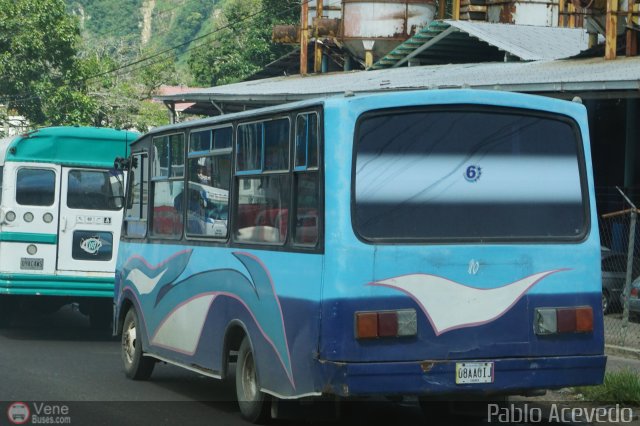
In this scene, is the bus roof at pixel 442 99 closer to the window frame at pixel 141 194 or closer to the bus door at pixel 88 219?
the window frame at pixel 141 194

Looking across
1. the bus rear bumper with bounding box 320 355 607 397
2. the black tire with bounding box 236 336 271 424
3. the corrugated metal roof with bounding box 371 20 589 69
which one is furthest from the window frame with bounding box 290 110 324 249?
the corrugated metal roof with bounding box 371 20 589 69

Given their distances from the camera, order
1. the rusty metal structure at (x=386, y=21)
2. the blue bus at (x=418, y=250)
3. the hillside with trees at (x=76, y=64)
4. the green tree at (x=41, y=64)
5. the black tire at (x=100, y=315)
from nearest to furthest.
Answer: the blue bus at (x=418, y=250) < the black tire at (x=100, y=315) < the rusty metal structure at (x=386, y=21) < the green tree at (x=41, y=64) < the hillside with trees at (x=76, y=64)

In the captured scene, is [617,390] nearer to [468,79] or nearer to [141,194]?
[141,194]

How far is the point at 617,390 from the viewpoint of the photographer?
1151 centimetres

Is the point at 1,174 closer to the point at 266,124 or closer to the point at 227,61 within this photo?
the point at 266,124

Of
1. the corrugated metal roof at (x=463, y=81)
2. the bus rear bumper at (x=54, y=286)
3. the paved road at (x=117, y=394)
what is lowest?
the paved road at (x=117, y=394)

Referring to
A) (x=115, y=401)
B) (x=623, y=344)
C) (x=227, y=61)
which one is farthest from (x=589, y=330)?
(x=227, y=61)

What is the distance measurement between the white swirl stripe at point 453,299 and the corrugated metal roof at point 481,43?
2032 centimetres

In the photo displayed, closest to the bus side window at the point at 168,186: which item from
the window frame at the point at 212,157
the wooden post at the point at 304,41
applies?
the window frame at the point at 212,157

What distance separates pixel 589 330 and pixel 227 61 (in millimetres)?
57073

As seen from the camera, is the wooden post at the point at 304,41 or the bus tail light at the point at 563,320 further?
the wooden post at the point at 304,41

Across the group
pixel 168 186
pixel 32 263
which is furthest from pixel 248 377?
pixel 32 263

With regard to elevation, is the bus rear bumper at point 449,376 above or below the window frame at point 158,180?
below

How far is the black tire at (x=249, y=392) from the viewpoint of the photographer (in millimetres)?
10219
